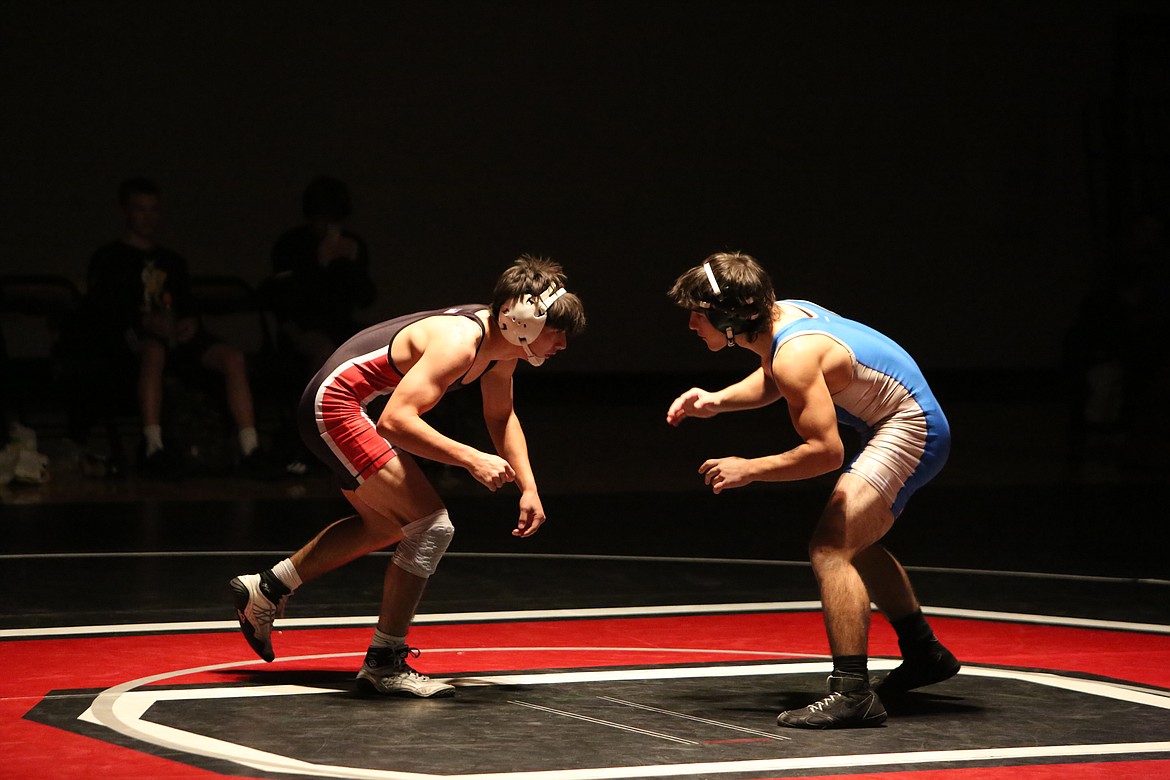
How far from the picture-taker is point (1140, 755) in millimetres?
3861

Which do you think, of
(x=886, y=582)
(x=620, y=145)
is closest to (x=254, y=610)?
(x=886, y=582)

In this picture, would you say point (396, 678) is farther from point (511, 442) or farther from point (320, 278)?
point (320, 278)

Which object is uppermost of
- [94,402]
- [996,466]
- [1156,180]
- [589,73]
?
[589,73]

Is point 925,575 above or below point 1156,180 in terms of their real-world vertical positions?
below

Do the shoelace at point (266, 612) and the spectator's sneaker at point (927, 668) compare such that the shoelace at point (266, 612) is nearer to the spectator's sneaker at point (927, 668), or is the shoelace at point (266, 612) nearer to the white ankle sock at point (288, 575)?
the white ankle sock at point (288, 575)

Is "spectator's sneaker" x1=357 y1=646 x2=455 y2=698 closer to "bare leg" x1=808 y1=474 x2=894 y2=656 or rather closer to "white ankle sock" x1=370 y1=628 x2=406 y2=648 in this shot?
"white ankle sock" x1=370 y1=628 x2=406 y2=648

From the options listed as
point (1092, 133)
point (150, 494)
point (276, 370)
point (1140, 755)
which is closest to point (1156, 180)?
point (1092, 133)

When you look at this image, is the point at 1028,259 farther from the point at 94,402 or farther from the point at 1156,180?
the point at 94,402

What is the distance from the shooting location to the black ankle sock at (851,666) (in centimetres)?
416

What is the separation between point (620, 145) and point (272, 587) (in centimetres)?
992

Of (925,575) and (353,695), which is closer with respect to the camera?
(353,695)

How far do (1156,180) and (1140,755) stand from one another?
453 inches

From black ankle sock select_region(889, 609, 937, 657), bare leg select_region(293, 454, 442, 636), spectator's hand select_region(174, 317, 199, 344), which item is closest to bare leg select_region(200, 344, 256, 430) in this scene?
spectator's hand select_region(174, 317, 199, 344)

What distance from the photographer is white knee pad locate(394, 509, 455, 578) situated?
14.9 ft
